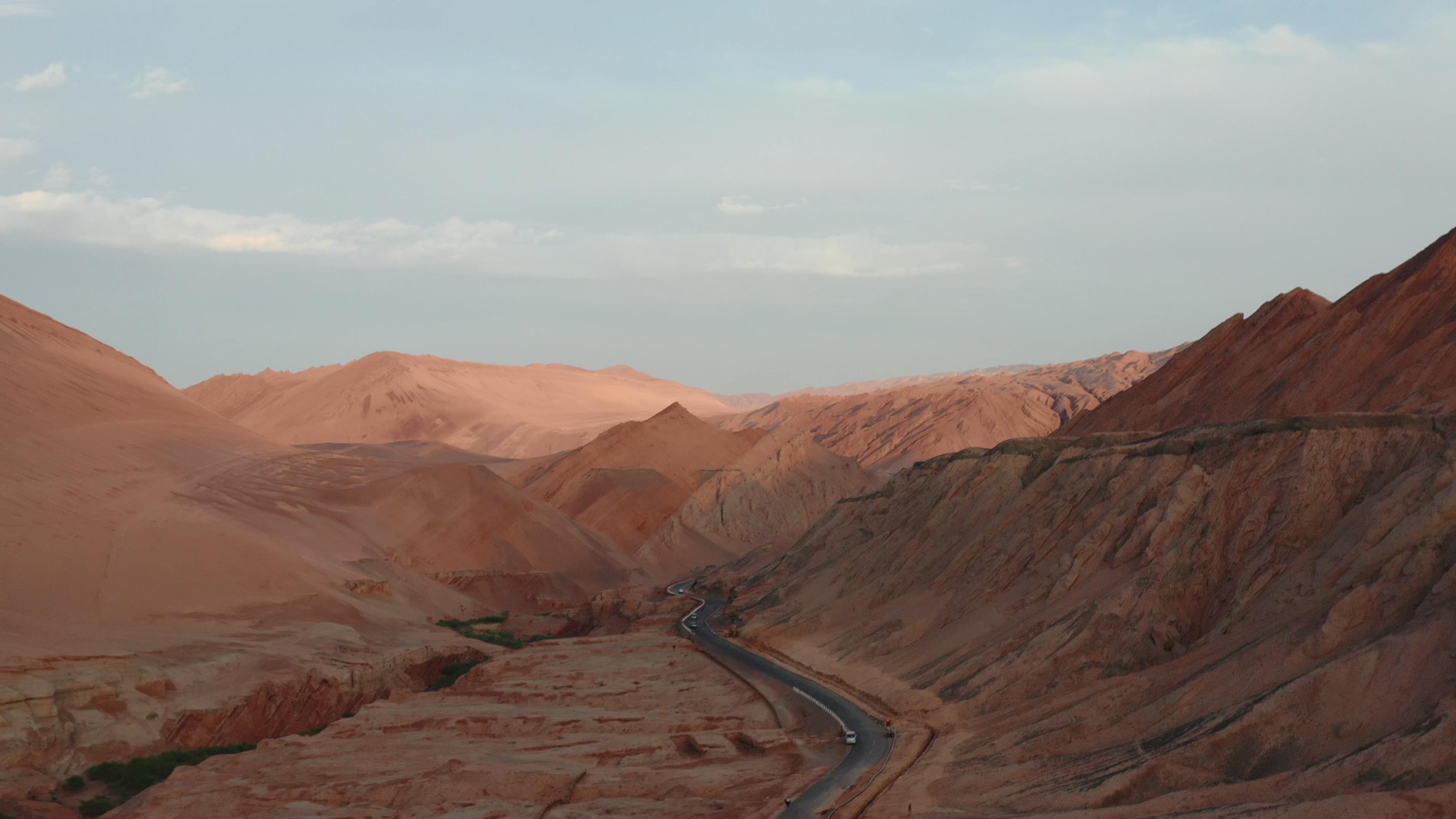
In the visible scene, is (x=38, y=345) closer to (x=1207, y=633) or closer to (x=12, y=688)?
(x=12, y=688)

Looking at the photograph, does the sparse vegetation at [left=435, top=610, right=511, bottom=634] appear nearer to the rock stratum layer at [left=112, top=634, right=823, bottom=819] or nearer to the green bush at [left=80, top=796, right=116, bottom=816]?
the rock stratum layer at [left=112, top=634, right=823, bottom=819]

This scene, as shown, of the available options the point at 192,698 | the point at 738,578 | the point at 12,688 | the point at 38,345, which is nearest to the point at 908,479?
the point at 738,578

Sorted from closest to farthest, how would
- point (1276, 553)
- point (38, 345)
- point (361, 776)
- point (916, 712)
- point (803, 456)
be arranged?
point (361, 776) < point (1276, 553) < point (916, 712) < point (38, 345) < point (803, 456)

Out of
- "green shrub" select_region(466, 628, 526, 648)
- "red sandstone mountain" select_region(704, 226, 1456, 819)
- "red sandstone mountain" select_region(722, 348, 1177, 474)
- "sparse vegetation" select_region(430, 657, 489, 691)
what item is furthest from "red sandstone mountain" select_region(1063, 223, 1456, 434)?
"red sandstone mountain" select_region(722, 348, 1177, 474)

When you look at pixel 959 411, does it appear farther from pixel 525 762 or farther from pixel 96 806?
pixel 96 806

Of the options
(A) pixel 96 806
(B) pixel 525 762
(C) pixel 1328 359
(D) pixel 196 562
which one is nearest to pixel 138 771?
(A) pixel 96 806
